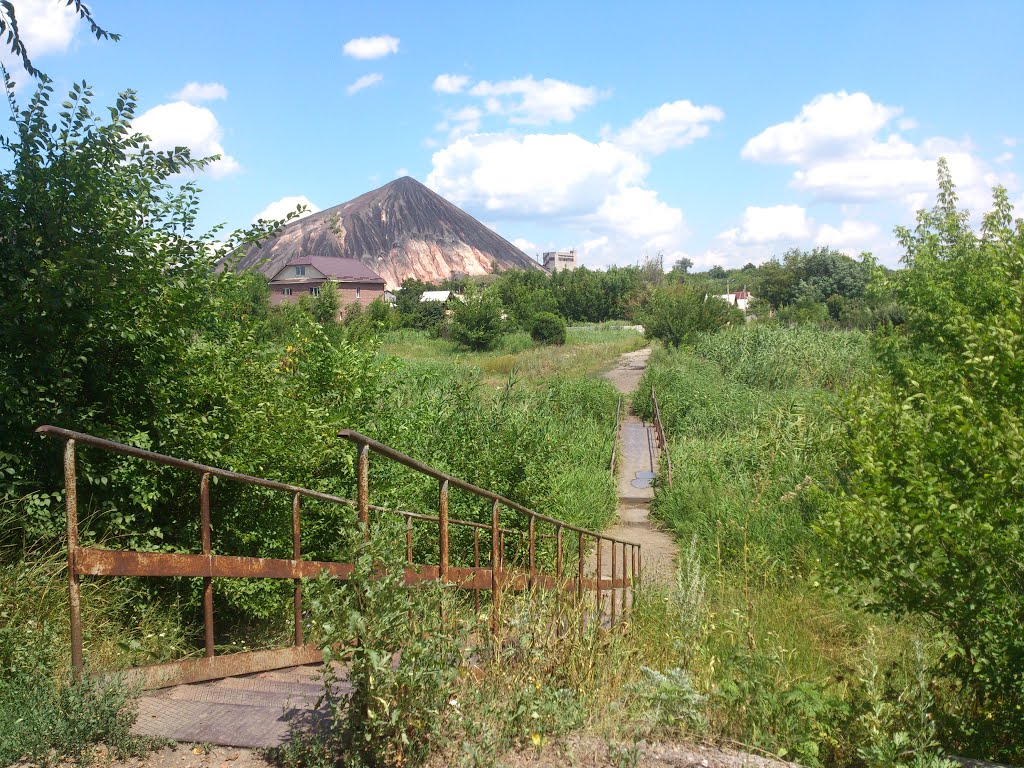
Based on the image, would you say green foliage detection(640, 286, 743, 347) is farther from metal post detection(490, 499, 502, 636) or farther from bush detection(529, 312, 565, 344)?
metal post detection(490, 499, 502, 636)

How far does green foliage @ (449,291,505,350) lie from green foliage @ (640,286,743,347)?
36.1ft

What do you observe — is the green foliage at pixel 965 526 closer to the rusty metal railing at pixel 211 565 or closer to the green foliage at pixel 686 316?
the rusty metal railing at pixel 211 565

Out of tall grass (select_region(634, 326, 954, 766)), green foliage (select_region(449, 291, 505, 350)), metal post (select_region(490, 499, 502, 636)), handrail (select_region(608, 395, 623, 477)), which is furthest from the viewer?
green foliage (select_region(449, 291, 505, 350))

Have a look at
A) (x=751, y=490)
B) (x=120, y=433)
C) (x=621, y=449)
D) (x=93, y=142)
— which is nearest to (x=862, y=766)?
(x=120, y=433)

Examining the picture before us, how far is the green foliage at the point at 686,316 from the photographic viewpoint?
99.5 feet

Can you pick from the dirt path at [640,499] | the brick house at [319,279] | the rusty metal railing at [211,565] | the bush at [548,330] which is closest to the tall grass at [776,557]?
the dirt path at [640,499]

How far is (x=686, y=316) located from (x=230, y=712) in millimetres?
28764

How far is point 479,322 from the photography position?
4219 centimetres

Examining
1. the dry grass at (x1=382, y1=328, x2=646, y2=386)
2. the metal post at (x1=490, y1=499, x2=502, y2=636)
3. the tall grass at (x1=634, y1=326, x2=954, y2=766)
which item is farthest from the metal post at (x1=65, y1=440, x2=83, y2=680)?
the dry grass at (x1=382, y1=328, x2=646, y2=386)

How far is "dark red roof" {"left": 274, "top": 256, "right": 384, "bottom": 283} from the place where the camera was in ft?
259

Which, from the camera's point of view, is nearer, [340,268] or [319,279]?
[319,279]

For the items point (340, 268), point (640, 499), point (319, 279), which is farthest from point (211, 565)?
point (340, 268)

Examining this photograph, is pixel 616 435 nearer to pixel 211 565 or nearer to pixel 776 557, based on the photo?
pixel 776 557

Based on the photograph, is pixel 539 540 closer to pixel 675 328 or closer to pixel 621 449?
pixel 621 449
